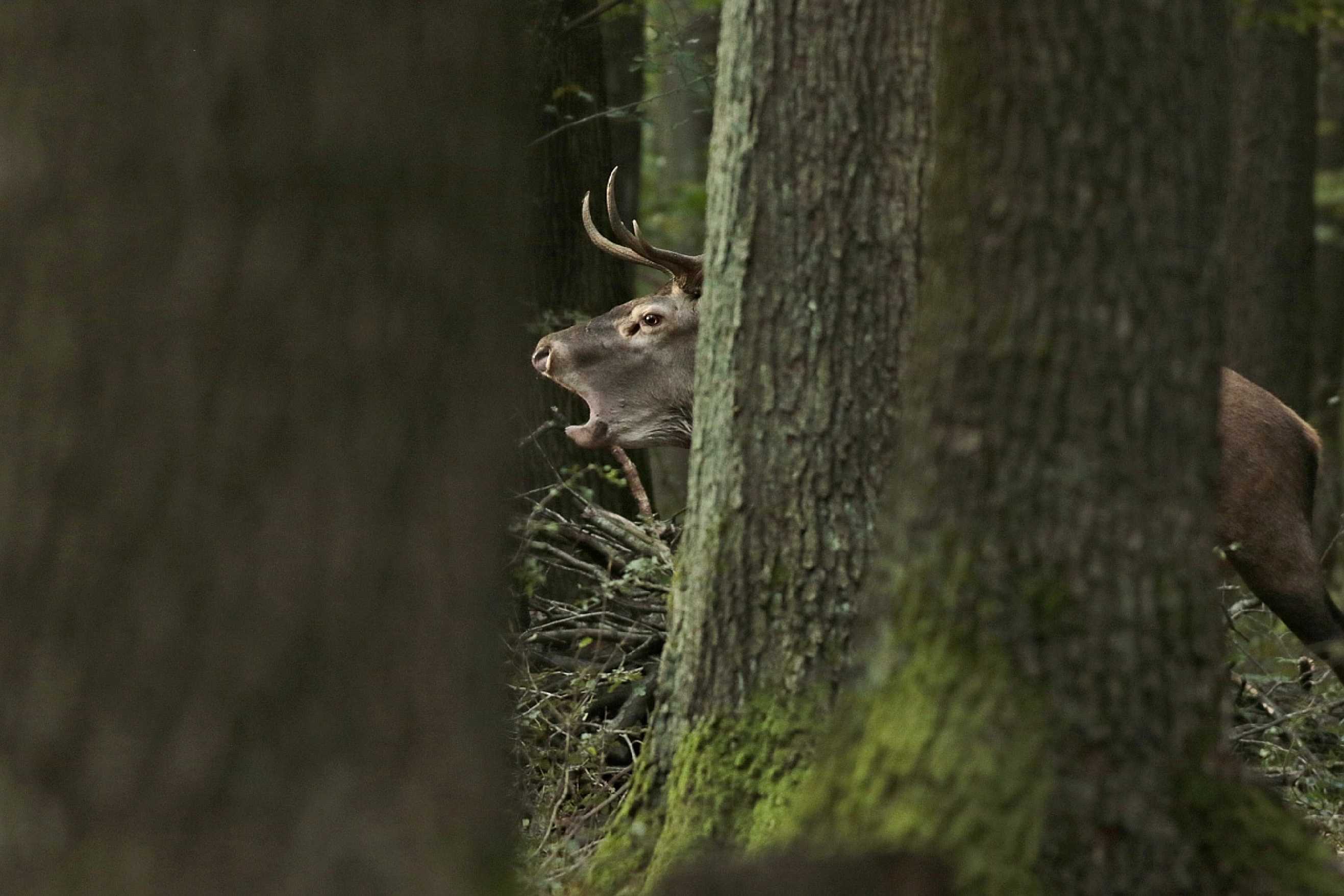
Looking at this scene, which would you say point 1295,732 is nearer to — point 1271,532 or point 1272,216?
point 1271,532

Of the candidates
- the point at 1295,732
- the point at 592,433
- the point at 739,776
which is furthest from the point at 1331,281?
the point at 739,776

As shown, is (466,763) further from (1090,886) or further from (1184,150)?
(1184,150)

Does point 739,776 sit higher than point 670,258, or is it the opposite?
point 670,258

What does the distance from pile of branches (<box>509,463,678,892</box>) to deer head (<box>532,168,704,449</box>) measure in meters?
0.30

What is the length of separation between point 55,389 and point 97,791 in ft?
2.02

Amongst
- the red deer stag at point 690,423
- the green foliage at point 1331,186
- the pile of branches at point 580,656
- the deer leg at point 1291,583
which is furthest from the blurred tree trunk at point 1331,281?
the pile of branches at point 580,656

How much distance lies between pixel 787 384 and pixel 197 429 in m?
2.73

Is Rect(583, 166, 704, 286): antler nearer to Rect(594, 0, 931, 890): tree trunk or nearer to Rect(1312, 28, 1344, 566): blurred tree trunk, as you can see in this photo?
Rect(594, 0, 931, 890): tree trunk

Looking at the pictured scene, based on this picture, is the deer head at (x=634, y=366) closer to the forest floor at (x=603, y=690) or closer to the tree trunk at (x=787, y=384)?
the forest floor at (x=603, y=690)

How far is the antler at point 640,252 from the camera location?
842cm

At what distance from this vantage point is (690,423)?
946 cm

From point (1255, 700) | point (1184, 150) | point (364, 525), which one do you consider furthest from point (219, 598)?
point (1255, 700)

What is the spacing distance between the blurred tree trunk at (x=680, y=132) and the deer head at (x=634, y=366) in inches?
18.5

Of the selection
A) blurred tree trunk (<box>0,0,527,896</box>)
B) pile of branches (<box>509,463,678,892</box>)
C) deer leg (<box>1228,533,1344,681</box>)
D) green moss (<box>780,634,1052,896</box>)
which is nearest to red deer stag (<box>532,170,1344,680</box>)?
deer leg (<box>1228,533,1344,681</box>)
